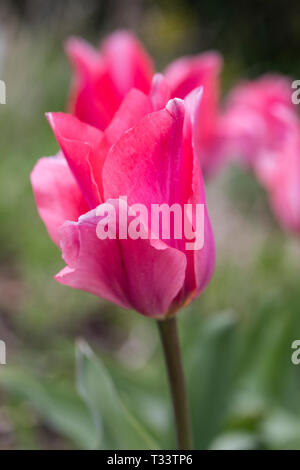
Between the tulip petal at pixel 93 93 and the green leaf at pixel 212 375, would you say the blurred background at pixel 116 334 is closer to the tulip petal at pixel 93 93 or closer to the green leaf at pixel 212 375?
the green leaf at pixel 212 375

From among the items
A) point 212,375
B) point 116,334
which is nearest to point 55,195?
point 212,375

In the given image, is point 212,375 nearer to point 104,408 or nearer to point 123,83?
point 104,408

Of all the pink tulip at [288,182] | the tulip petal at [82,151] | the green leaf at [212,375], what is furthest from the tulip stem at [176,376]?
the pink tulip at [288,182]

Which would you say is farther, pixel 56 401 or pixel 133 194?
pixel 56 401

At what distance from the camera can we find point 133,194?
458 mm

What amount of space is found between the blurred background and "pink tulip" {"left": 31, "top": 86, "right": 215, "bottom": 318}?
0.18 m

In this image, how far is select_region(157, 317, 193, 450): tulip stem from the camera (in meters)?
0.53

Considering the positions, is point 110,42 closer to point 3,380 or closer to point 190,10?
point 3,380

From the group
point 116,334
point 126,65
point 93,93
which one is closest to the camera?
point 93,93

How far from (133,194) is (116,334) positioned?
4.07 feet

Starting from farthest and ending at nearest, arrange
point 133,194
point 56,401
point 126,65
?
point 56,401 → point 126,65 → point 133,194
